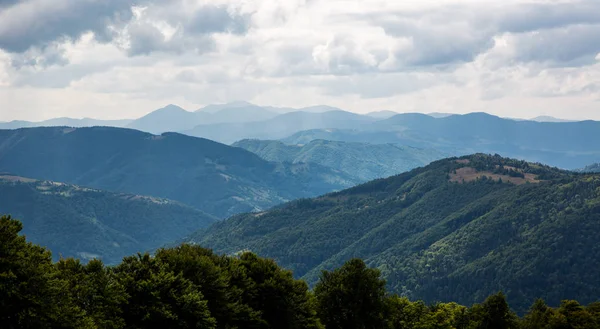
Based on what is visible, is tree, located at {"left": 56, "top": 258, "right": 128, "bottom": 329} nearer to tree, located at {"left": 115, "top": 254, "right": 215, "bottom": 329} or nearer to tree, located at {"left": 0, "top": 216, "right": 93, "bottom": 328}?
tree, located at {"left": 115, "top": 254, "right": 215, "bottom": 329}

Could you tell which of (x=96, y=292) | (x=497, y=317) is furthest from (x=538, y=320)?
(x=96, y=292)

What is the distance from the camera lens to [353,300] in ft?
318

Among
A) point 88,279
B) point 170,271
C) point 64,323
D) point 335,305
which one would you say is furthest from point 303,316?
point 64,323

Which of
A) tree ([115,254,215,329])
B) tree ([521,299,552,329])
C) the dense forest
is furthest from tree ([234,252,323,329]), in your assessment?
tree ([521,299,552,329])

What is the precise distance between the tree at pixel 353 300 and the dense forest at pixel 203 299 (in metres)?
0.15

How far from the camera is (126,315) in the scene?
68.4m

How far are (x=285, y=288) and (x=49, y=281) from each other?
130ft

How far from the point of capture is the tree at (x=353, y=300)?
313 feet

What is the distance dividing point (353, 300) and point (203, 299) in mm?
28066

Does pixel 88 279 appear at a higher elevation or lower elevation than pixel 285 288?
higher

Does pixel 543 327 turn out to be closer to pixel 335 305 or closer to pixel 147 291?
pixel 335 305

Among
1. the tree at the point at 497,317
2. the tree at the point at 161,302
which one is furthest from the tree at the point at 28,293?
the tree at the point at 497,317

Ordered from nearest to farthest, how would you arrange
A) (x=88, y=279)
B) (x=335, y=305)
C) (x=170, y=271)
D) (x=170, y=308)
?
(x=88, y=279) → (x=170, y=308) → (x=170, y=271) → (x=335, y=305)

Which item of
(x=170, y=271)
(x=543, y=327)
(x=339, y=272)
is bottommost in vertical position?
(x=543, y=327)
